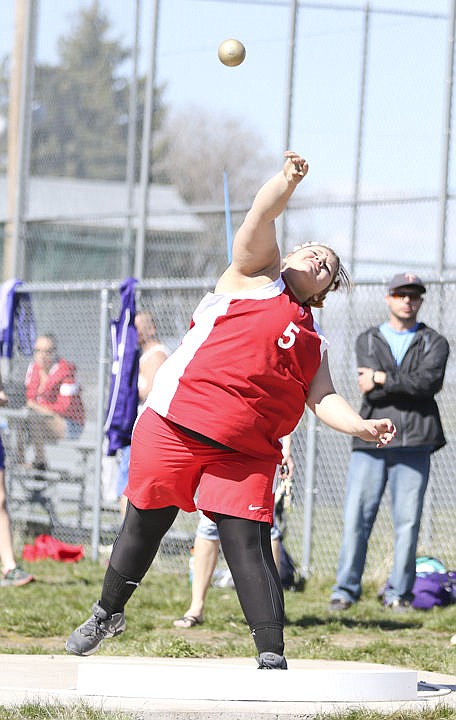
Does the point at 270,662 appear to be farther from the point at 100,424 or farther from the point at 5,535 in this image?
the point at 100,424

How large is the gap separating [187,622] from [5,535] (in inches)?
72.4

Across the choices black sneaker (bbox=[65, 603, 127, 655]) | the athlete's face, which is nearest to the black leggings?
black sneaker (bbox=[65, 603, 127, 655])

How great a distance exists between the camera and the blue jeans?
323 inches

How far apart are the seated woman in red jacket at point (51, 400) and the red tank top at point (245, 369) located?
23.0 feet

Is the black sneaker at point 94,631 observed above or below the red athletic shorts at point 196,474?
below

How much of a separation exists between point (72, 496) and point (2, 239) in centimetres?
1364

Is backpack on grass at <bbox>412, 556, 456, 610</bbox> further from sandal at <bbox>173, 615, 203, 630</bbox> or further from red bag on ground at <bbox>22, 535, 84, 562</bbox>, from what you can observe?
red bag on ground at <bbox>22, 535, 84, 562</bbox>

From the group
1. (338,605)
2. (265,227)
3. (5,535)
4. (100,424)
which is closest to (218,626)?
(338,605)

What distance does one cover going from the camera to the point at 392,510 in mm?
8359

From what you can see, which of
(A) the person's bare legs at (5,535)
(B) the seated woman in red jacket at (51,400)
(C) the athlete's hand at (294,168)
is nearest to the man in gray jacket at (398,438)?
(A) the person's bare legs at (5,535)

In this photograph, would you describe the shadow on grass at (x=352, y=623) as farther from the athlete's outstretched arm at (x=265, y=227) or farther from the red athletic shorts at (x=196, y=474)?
the athlete's outstretched arm at (x=265, y=227)

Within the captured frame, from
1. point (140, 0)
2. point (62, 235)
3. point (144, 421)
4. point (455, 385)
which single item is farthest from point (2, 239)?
point (144, 421)

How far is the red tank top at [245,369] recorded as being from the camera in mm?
4660

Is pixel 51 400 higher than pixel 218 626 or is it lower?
higher
